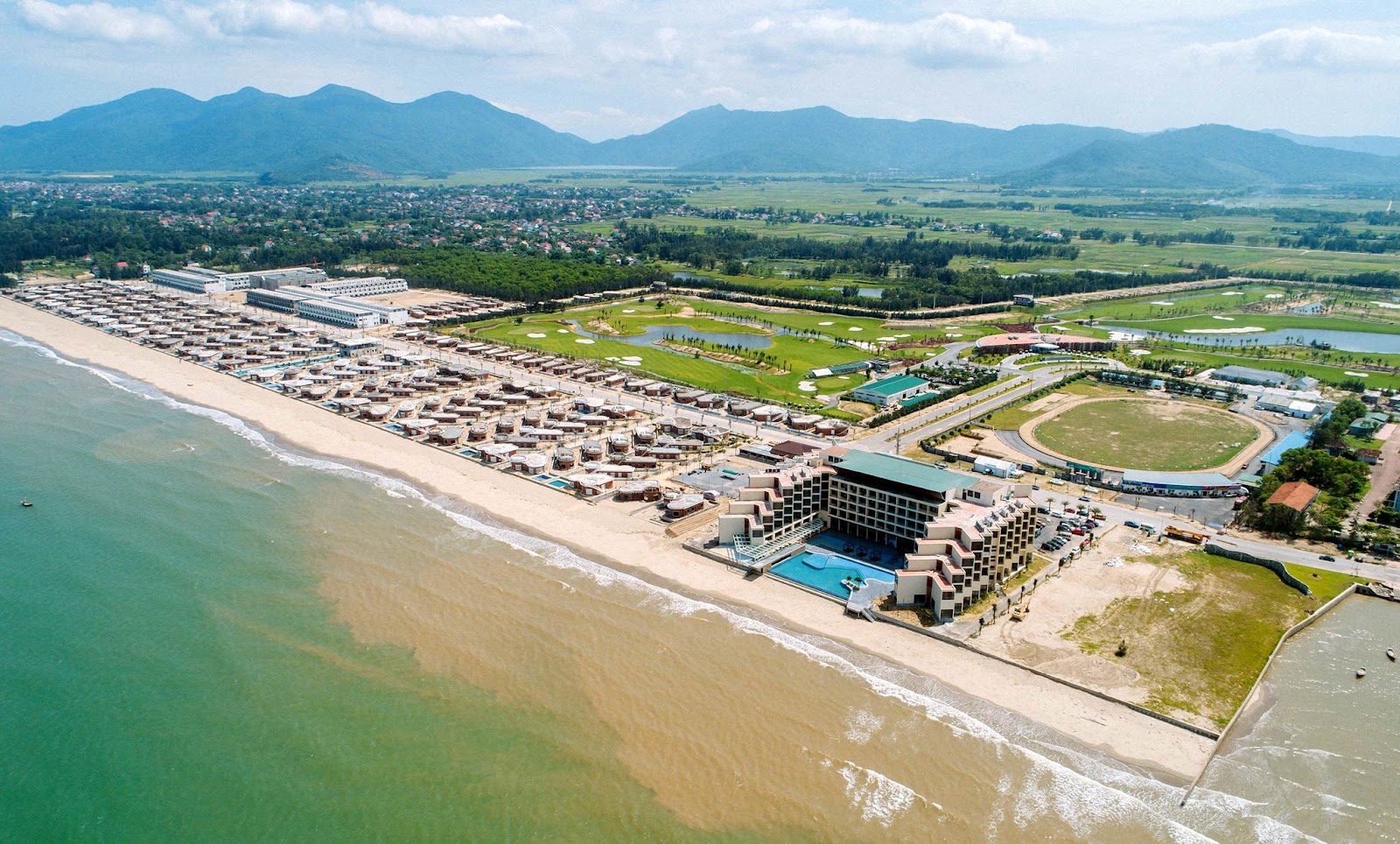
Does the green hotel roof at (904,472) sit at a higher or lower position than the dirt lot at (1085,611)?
higher

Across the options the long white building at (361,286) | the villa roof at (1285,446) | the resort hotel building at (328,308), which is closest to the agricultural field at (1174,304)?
the villa roof at (1285,446)

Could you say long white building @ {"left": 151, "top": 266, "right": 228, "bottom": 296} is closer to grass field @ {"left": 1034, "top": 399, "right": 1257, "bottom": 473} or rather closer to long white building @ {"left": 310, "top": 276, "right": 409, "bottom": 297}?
long white building @ {"left": 310, "top": 276, "right": 409, "bottom": 297}

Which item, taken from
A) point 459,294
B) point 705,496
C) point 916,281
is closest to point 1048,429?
point 705,496

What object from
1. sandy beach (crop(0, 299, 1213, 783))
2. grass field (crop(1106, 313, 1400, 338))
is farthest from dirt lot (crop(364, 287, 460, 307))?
grass field (crop(1106, 313, 1400, 338))

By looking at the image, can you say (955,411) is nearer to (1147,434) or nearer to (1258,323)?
(1147,434)

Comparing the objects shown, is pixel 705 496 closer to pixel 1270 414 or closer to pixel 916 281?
pixel 1270 414

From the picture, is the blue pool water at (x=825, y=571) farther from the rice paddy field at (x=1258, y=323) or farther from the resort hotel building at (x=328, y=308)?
the rice paddy field at (x=1258, y=323)
